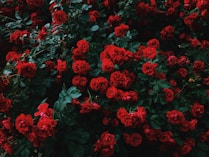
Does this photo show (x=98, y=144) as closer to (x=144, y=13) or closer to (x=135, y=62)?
(x=135, y=62)

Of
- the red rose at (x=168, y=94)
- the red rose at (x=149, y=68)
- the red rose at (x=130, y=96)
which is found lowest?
the red rose at (x=168, y=94)

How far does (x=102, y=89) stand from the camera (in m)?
2.49

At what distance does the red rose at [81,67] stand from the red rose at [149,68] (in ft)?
1.08

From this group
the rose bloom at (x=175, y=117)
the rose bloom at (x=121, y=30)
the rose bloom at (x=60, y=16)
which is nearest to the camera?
the rose bloom at (x=175, y=117)

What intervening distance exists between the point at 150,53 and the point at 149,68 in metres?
0.15

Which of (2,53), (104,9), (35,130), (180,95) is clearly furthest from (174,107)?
(2,53)

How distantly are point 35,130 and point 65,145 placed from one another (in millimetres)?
333


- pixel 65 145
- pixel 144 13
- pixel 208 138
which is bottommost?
pixel 208 138

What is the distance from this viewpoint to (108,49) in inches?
102

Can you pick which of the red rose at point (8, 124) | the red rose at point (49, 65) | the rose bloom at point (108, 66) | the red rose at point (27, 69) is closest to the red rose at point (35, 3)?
the red rose at point (49, 65)

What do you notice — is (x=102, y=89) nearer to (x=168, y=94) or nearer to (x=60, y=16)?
(x=168, y=94)

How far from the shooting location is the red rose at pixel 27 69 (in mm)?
2453

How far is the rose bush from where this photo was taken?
2426 mm

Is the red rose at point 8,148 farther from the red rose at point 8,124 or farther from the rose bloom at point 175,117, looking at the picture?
the rose bloom at point 175,117
